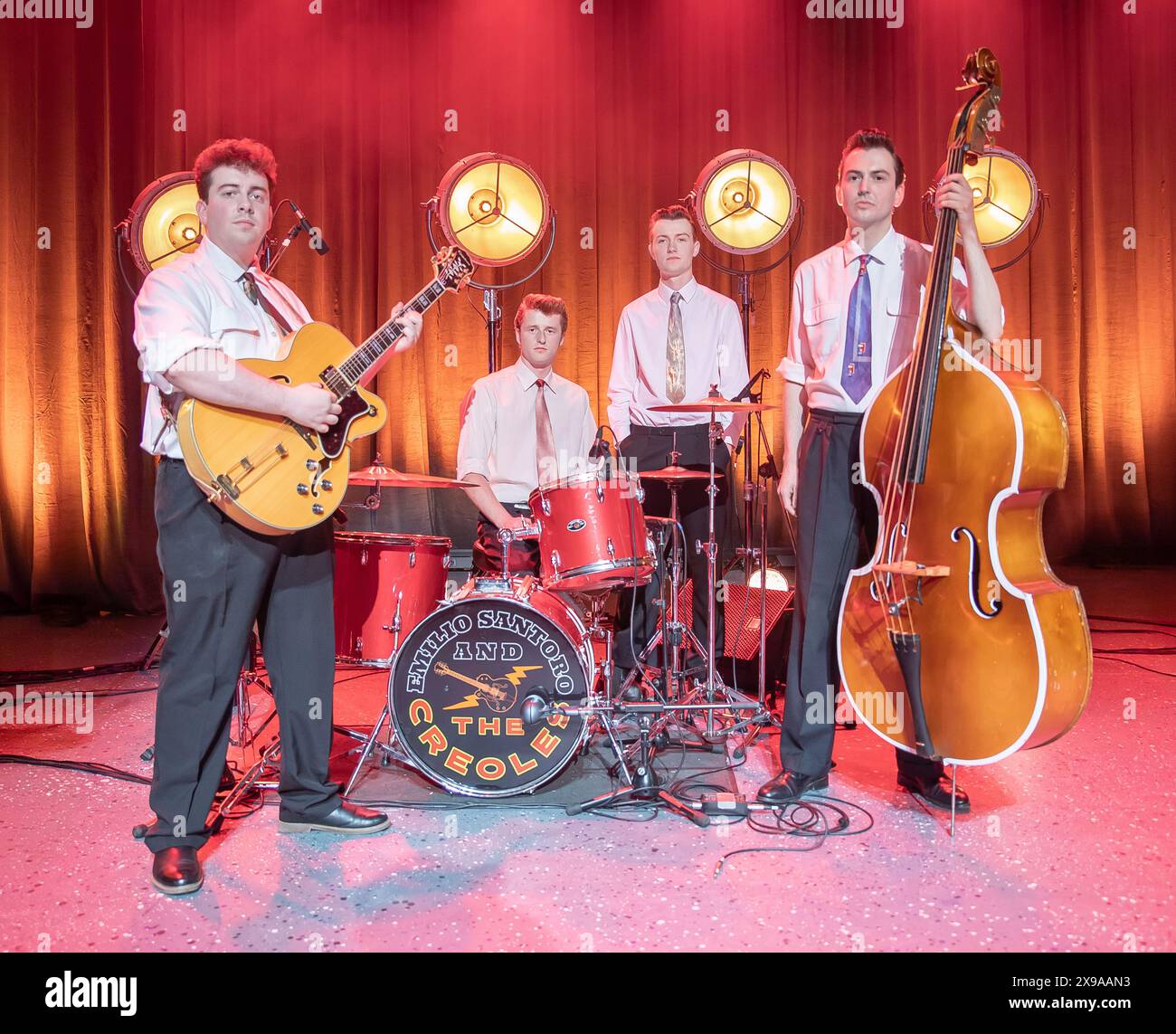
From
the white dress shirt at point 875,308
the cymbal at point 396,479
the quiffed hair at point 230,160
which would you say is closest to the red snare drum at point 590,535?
the cymbal at point 396,479

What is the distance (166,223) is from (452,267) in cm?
163

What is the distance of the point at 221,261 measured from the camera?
270 cm

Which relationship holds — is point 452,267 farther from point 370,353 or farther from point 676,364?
point 676,364

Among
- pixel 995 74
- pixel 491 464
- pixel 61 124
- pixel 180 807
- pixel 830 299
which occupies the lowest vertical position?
pixel 180 807

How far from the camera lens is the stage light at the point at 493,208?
4430 millimetres

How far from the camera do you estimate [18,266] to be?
21.0ft

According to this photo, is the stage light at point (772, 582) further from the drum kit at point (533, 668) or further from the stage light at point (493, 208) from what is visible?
the stage light at point (493, 208)

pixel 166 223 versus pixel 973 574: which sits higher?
pixel 166 223

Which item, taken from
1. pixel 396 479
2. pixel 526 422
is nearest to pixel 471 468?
pixel 526 422

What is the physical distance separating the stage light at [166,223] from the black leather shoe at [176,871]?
2.34 metres

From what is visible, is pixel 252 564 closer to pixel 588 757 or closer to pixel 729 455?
pixel 588 757
